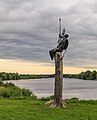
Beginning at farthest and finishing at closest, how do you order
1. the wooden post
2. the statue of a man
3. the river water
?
the river water, the statue of a man, the wooden post

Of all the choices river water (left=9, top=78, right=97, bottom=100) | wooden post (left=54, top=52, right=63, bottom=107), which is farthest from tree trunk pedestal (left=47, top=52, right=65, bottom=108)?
river water (left=9, top=78, right=97, bottom=100)

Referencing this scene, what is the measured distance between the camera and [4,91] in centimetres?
2891

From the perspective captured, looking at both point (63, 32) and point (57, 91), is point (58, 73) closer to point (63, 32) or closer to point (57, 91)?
point (57, 91)

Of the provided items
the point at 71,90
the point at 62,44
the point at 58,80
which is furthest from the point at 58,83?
the point at 71,90

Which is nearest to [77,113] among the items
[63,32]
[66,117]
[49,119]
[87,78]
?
[66,117]

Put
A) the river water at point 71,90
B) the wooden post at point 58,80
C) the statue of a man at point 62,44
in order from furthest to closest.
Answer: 1. the river water at point 71,90
2. the statue of a man at point 62,44
3. the wooden post at point 58,80

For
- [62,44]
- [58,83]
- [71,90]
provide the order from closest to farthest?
1. [58,83]
2. [62,44]
3. [71,90]

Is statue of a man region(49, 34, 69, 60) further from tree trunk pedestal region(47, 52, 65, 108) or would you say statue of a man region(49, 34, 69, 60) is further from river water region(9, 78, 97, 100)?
river water region(9, 78, 97, 100)

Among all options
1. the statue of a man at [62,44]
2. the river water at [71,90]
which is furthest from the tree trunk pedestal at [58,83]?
the river water at [71,90]

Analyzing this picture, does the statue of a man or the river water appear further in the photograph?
the river water

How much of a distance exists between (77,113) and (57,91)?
2909 mm

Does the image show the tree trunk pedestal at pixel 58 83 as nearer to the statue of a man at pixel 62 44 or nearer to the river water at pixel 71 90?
the statue of a man at pixel 62 44

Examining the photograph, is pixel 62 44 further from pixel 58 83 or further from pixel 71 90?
pixel 71 90

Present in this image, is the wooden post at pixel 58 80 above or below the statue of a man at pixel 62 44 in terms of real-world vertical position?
below
